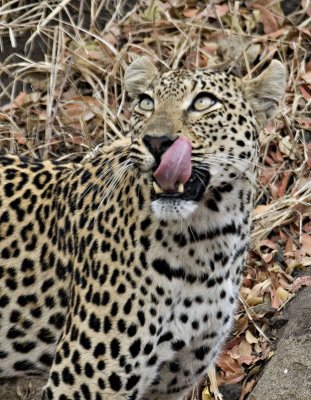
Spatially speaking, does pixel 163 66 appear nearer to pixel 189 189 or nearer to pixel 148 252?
pixel 148 252

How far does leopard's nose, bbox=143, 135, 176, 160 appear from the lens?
4988 mm

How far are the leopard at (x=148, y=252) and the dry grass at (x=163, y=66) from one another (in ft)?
8.49

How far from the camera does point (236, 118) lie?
17.9 ft

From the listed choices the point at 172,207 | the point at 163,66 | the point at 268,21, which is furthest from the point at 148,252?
the point at 268,21

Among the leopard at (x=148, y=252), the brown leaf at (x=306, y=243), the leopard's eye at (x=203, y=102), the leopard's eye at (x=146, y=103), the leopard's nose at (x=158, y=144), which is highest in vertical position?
the leopard's eye at (x=203, y=102)

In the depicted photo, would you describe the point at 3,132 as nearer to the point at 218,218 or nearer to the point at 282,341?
the point at 282,341

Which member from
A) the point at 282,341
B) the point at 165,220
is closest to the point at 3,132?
the point at 282,341

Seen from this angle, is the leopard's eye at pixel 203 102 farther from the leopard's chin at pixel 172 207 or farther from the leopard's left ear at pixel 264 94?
the leopard's chin at pixel 172 207

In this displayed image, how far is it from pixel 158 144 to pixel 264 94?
93cm

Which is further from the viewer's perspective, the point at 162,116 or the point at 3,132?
the point at 3,132

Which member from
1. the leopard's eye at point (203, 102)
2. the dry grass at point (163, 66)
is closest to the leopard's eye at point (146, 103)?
the leopard's eye at point (203, 102)

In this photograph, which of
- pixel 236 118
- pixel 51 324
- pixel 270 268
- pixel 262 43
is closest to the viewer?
pixel 236 118

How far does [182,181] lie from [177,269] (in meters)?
0.75

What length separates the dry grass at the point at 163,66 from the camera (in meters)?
8.89
